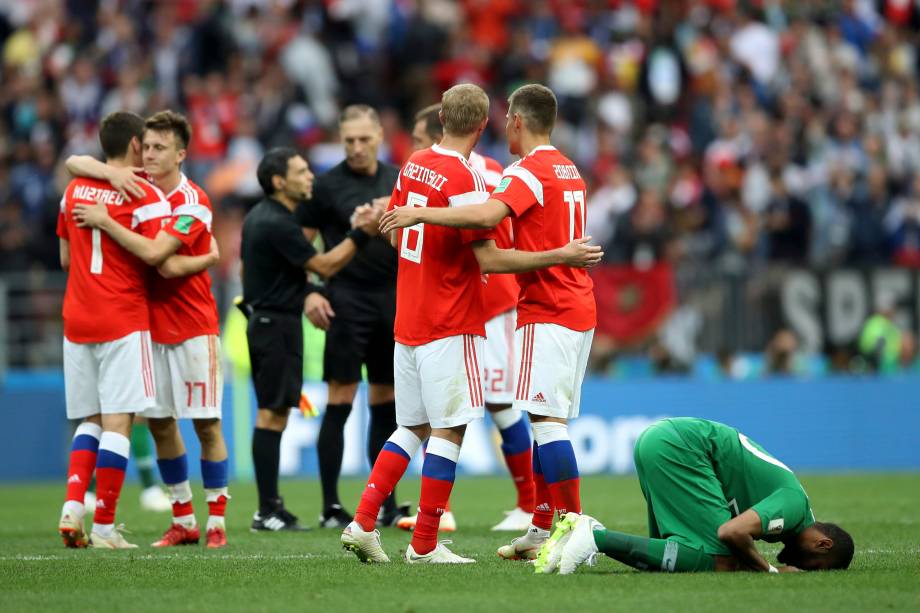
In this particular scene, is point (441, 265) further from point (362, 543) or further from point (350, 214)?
point (350, 214)

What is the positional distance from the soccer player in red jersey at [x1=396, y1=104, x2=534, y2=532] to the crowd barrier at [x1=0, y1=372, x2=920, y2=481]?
619 cm

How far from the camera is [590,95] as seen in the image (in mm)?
22984

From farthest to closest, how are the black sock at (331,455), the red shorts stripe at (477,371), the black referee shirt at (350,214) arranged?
the black referee shirt at (350,214) → the black sock at (331,455) → the red shorts stripe at (477,371)

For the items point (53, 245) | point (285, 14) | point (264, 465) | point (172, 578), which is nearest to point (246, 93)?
point (285, 14)

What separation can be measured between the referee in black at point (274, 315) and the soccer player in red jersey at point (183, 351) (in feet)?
2.65

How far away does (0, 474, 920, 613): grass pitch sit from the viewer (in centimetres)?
632

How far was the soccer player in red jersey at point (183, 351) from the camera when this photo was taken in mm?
9156

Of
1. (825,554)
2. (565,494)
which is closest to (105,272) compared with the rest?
(565,494)

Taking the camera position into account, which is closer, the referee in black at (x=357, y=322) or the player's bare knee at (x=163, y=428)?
the player's bare knee at (x=163, y=428)

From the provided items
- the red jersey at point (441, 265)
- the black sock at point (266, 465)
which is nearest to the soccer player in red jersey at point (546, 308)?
the red jersey at point (441, 265)

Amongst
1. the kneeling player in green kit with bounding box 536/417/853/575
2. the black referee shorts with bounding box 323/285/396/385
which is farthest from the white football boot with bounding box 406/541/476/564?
the black referee shorts with bounding box 323/285/396/385

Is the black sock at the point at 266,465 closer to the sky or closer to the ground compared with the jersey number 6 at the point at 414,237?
closer to the ground

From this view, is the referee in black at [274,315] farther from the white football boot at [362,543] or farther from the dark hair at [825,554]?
the dark hair at [825,554]

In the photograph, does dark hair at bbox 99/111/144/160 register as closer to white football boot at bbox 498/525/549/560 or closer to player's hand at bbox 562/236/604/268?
player's hand at bbox 562/236/604/268
